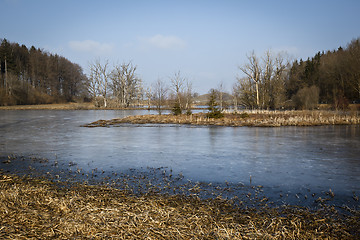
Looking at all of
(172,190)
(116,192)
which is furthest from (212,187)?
(116,192)

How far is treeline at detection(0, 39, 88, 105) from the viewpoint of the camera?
67688 millimetres

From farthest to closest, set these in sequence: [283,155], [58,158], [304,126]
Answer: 1. [304,126]
2. [283,155]
3. [58,158]

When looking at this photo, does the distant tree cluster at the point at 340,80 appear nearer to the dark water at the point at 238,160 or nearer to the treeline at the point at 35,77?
the dark water at the point at 238,160

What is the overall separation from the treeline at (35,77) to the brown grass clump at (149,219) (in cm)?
6956

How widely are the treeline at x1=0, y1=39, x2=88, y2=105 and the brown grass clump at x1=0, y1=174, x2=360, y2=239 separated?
228 ft

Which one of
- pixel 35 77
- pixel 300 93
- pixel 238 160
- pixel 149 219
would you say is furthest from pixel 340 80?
pixel 35 77

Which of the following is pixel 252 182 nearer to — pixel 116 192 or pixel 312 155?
pixel 116 192

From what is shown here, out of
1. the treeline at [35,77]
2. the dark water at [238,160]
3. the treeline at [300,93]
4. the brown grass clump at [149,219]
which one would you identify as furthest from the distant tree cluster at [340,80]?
the treeline at [35,77]

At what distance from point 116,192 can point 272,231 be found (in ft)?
11.7

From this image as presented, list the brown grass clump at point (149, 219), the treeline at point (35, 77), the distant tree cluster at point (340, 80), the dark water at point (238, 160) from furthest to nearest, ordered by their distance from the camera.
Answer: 1. the treeline at point (35, 77)
2. the distant tree cluster at point (340, 80)
3. the dark water at point (238, 160)
4. the brown grass clump at point (149, 219)

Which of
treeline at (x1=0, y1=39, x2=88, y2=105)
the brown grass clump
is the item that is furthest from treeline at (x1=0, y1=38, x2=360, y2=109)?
the brown grass clump

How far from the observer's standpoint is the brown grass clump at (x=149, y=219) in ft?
13.9

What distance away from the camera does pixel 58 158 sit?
36.2 ft

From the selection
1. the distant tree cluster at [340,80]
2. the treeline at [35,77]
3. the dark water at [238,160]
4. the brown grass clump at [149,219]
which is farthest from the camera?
the treeline at [35,77]
